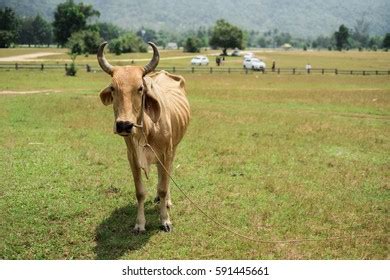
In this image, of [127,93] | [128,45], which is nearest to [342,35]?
[128,45]

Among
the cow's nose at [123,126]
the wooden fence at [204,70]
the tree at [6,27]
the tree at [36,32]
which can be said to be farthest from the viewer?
the tree at [36,32]

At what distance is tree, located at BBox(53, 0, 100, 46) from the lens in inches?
3612

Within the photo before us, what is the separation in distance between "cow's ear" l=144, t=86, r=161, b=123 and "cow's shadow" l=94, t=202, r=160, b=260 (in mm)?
2341

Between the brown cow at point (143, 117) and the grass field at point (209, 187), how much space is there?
95cm

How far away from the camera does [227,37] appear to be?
121438 mm

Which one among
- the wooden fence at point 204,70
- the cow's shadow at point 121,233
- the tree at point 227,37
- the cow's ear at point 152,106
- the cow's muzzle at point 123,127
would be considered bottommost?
the cow's shadow at point 121,233

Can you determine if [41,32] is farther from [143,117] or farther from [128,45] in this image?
[143,117]

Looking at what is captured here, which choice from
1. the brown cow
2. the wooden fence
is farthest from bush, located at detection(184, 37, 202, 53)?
the brown cow

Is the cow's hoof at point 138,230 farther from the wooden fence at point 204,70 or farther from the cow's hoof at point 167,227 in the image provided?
the wooden fence at point 204,70

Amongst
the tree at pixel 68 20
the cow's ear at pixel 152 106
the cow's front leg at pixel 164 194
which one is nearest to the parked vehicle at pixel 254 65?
the tree at pixel 68 20

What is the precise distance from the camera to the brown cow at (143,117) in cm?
688

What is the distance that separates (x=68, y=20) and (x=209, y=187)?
294 ft
